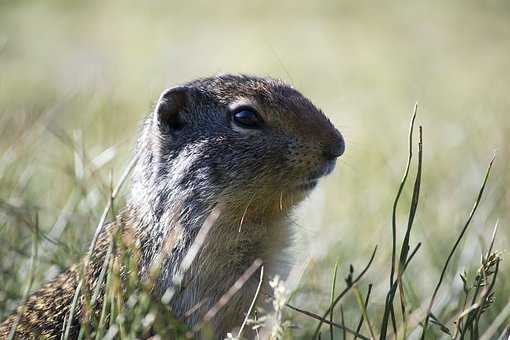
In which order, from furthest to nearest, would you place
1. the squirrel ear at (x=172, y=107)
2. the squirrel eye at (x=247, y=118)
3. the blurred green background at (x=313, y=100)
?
the blurred green background at (x=313, y=100)
the squirrel ear at (x=172, y=107)
the squirrel eye at (x=247, y=118)

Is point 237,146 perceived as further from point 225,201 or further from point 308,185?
point 308,185

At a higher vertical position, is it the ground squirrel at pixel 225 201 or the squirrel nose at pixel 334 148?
the squirrel nose at pixel 334 148

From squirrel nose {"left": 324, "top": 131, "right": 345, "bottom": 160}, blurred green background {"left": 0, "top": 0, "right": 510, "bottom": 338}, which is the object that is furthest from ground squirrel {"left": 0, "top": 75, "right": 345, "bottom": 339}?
blurred green background {"left": 0, "top": 0, "right": 510, "bottom": 338}

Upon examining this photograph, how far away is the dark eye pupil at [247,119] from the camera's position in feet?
11.9

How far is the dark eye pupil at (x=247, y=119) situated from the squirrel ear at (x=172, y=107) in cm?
34

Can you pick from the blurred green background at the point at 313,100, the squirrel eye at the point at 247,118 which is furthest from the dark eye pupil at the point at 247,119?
the blurred green background at the point at 313,100

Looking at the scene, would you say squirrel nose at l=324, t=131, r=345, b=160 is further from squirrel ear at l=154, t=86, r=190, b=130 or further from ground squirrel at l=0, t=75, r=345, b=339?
squirrel ear at l=154, t=86, r=190, b=130

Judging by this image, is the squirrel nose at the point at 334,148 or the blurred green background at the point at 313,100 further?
the blurred green background at the point at 313,100

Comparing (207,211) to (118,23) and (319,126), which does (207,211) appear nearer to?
(319,126)

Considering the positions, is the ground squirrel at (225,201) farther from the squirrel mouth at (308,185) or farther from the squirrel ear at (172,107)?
the squirrel ear at (172,107)

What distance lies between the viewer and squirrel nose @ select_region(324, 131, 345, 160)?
11.4ft

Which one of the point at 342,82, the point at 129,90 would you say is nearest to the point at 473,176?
the point at 342,82

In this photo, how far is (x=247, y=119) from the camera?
3.67 metres

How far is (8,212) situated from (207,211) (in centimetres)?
98
